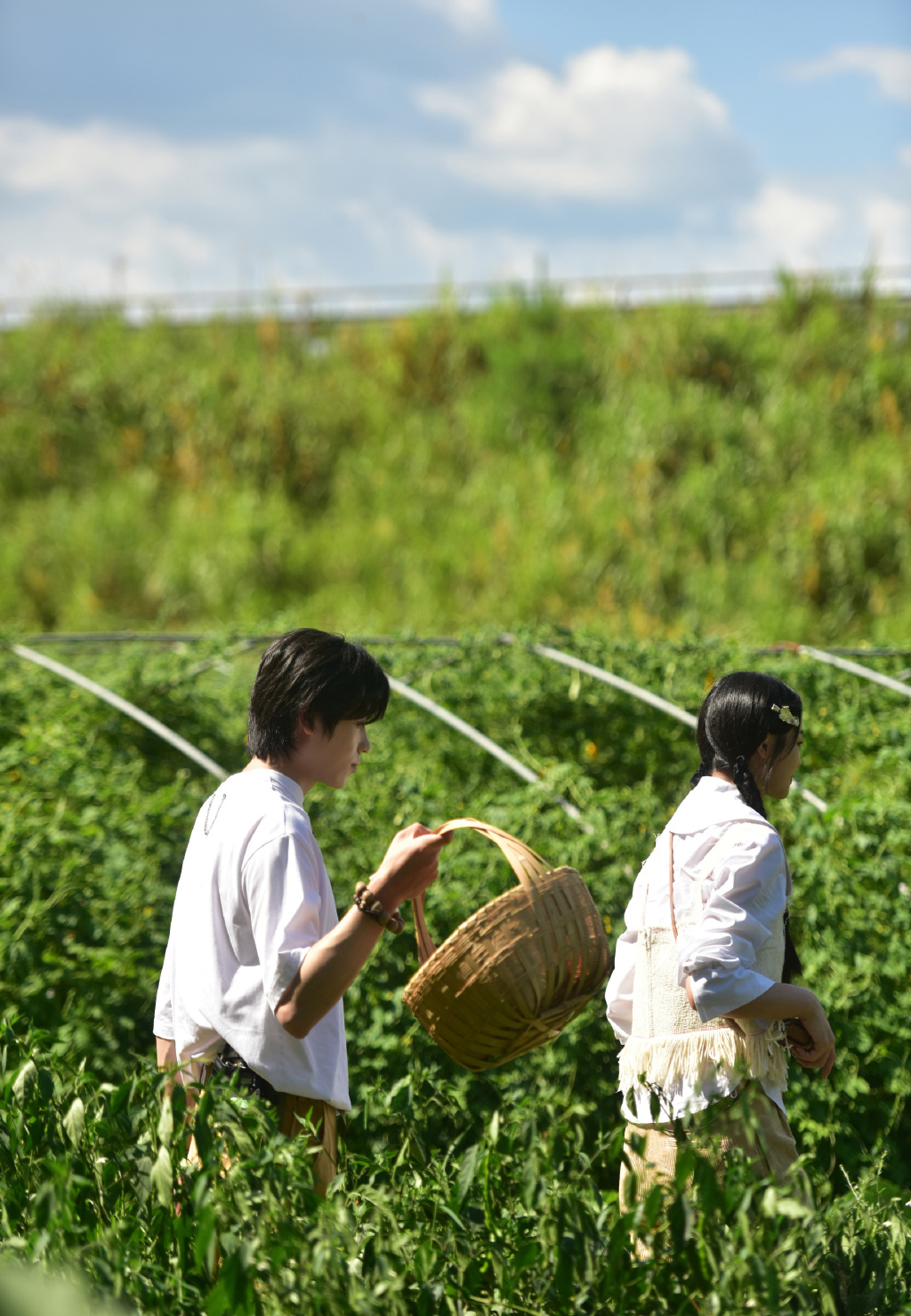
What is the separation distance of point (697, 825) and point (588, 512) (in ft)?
28.1

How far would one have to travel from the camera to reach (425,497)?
11562 millimetres

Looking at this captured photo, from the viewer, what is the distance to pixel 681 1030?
2.06 meters

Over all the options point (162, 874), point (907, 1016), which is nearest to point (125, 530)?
point (162, 874)

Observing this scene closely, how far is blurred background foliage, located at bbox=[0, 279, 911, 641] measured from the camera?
9766 millimetres

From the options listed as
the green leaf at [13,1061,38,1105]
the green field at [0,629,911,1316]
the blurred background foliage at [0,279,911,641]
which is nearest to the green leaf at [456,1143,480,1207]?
the green field at [0,629,911,1316]

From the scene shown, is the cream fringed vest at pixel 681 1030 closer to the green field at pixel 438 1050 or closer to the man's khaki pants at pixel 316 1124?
the green field at pixel 438 1050

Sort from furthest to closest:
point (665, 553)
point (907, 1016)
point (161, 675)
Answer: point (665, 553)
point (161, 675)
point (907, 1016)

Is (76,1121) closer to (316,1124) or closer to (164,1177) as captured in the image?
(164,1177)

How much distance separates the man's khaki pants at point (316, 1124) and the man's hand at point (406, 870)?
0.39 metres

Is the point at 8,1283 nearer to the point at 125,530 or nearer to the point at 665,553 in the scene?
the point at 665,553

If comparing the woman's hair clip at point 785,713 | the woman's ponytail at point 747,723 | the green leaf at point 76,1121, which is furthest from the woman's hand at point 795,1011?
the green leaf at point 76,1121

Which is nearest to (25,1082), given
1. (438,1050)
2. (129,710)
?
(438,1050)

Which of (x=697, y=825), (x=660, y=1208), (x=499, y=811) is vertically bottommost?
(x=499, y=811)

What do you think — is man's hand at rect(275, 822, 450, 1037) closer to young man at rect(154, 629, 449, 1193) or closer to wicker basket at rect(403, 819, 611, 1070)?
young man at rect(154, 629, 449, 1193)
